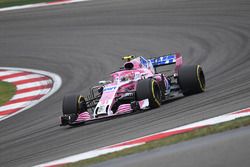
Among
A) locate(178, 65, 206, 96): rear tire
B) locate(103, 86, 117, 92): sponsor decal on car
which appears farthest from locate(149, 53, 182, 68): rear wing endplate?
locate(103, 86, 117, 92): sponsor decal on car

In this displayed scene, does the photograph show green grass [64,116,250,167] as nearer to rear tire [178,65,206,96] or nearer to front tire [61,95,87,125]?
front tire [61,95,87,125]

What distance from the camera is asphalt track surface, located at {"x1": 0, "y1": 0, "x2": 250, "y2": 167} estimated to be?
11.7 metres

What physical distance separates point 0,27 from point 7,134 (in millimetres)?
11112

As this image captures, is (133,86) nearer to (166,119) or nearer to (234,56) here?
(166,119)

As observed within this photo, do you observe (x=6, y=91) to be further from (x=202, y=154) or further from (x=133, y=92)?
(x=202, y=154)

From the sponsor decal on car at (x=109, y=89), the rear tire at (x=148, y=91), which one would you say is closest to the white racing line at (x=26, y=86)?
the sponsor decal on car at (x=109, y=89)

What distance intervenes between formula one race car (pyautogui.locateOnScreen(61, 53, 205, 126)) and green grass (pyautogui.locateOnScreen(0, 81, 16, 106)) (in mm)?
4093

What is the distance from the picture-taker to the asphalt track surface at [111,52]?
11.7 m

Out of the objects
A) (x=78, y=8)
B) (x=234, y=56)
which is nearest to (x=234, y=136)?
(x=234, y=56)

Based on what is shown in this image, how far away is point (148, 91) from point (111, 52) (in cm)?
758

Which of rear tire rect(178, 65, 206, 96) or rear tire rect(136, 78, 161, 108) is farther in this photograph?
rear tire rect(178, 65, 206, 96)

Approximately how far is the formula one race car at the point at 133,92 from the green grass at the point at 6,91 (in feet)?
13.4

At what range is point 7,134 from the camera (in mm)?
13688

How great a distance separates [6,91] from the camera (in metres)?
17.9
